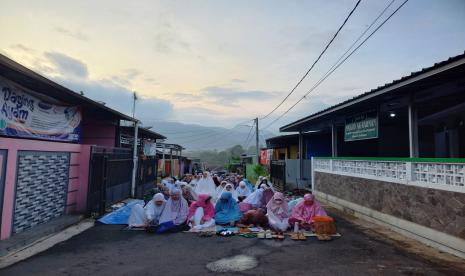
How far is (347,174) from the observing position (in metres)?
12.5

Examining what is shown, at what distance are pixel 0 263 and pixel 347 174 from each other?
10.7m

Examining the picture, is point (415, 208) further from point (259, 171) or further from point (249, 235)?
point (259, 171)

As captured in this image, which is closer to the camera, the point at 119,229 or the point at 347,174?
the point at 119,229

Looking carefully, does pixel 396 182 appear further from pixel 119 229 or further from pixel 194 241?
pixel 119 229

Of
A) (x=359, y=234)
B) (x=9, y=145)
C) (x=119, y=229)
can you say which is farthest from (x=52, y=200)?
(x=359, y=234)

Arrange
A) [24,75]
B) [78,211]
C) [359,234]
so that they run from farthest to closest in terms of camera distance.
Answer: [78,211] → [359,234] → [24,75]

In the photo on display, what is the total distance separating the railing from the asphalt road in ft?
5.40

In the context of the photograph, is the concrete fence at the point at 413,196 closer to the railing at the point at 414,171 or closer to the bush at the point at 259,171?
the railing at the point at 414,171

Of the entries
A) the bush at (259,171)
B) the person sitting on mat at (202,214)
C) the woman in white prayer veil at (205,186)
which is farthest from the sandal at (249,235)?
the bush at (259,171)

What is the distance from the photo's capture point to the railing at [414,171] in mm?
6660

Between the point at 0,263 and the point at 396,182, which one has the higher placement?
the point at 396,182

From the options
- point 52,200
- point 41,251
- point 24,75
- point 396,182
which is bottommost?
point 41,251

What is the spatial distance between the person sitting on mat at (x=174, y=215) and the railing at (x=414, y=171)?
5.86 meters

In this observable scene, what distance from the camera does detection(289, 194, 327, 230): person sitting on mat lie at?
9.24m
